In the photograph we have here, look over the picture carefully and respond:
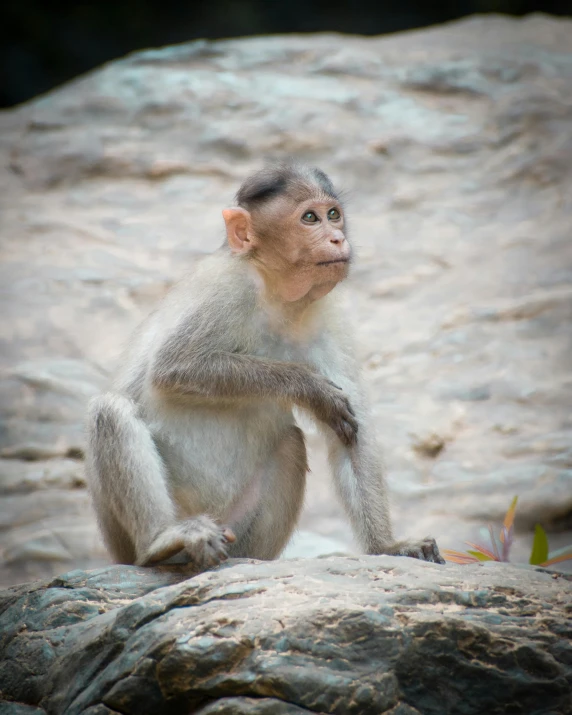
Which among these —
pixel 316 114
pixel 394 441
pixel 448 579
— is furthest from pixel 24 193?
pixel 448 579

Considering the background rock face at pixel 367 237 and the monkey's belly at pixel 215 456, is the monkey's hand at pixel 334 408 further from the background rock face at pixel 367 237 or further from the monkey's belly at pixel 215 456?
the background rock face at pixel 367 237

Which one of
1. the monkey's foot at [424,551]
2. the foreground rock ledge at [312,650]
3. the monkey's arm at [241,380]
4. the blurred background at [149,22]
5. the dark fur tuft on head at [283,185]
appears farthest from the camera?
the blurred background at [149,22]

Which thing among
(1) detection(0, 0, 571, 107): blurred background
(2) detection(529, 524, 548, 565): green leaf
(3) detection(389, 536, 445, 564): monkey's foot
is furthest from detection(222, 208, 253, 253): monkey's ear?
(1) detection(0, 0, 571, 107): blurred background

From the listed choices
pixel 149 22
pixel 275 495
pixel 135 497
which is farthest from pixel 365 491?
pixel 149 22

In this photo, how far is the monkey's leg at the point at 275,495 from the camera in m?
5.97

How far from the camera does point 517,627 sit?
13.4 ft

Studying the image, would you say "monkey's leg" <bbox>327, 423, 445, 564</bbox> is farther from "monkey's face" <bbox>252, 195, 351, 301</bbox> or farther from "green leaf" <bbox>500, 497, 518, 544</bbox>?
"green leaf" <bbox>500, 497, 518, 544</bbox>

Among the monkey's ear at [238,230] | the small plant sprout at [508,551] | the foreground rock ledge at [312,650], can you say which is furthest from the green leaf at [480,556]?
the monkey's ear at [238,230]

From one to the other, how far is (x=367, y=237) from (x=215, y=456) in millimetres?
6478

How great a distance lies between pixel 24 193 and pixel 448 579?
9336mm

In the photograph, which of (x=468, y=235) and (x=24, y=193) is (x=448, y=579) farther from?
(x=24, y=193)

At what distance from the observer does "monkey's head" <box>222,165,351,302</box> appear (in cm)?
580

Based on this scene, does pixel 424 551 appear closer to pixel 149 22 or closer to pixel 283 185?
pixel 283 185

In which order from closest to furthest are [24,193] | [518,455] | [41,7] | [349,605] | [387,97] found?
[349,605]
[518,455]
[24,193]
[387,97]
[41,7]
